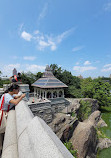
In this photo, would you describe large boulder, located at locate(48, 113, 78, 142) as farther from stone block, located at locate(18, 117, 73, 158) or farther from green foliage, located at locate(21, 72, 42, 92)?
green foliage, located at locate(21, 72, 42, 92)

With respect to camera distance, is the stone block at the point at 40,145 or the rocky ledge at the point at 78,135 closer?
the stone block at the point at 40,145

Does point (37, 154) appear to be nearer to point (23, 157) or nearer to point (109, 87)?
point (23, 157)

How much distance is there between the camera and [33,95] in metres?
18.2

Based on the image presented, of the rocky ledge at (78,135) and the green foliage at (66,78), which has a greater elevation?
the green foliage at (66,78)

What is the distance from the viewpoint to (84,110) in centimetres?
1564

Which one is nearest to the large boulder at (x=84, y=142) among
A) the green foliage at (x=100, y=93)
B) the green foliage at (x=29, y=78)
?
the green foliage at (x=100, y=93)

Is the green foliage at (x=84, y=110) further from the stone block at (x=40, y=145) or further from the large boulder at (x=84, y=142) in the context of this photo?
the stone block at (x=40, y=145)

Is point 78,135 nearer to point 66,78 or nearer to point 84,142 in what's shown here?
point 84,142

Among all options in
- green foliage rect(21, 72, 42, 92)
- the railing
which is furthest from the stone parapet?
green foliage rect(21, 72, 42, 92)

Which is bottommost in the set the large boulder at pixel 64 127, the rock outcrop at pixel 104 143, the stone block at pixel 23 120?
the rock outcrop at pixel 104 143

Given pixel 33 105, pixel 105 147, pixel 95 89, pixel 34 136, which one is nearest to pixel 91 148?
pixel 105 147

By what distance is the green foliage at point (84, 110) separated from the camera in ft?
47.3

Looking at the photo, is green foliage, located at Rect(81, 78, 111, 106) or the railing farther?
green foliage, located at Rect(81, 78, 111, 106)

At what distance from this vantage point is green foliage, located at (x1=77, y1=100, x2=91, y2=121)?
568 inches
